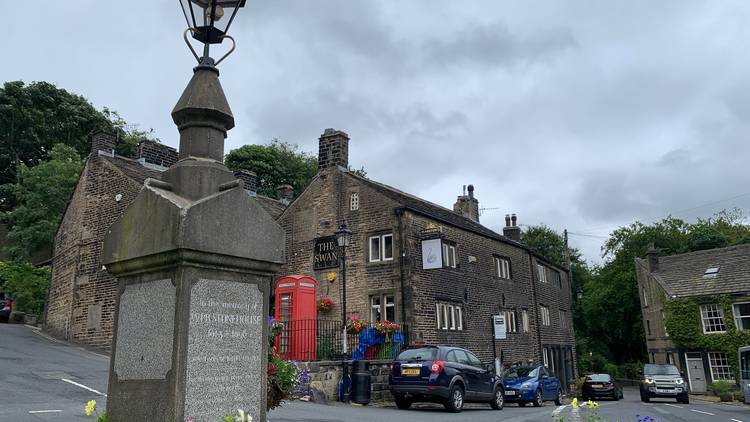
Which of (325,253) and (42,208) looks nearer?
(325,253)

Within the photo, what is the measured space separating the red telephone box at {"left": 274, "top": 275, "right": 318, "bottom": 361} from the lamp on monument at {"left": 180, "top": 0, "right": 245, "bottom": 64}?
14.0m

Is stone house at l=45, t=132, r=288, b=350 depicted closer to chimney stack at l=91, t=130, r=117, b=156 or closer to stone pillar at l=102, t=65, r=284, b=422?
chimney stack at l=91, t=130, r=117, b=156

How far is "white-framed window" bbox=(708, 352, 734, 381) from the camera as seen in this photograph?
35.4 meters

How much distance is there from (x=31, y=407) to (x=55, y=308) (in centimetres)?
1713

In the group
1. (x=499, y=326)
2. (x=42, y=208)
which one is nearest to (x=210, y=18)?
(x=499, y=326)

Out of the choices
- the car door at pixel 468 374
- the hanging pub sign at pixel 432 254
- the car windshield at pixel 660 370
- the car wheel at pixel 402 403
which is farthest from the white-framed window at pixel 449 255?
the car windshield at pixel 660 370

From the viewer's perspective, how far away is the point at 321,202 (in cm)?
2428

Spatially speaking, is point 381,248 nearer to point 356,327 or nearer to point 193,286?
point 356,327

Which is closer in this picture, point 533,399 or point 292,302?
point 292,302

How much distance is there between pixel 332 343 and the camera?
20.2 m

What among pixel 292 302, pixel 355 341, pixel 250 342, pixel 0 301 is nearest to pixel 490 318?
pixel 355 341

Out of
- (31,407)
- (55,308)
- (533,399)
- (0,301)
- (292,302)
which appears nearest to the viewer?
(31,407)

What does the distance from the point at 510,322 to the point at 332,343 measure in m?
11.9

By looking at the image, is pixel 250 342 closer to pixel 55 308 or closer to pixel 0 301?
pixel 55 308
